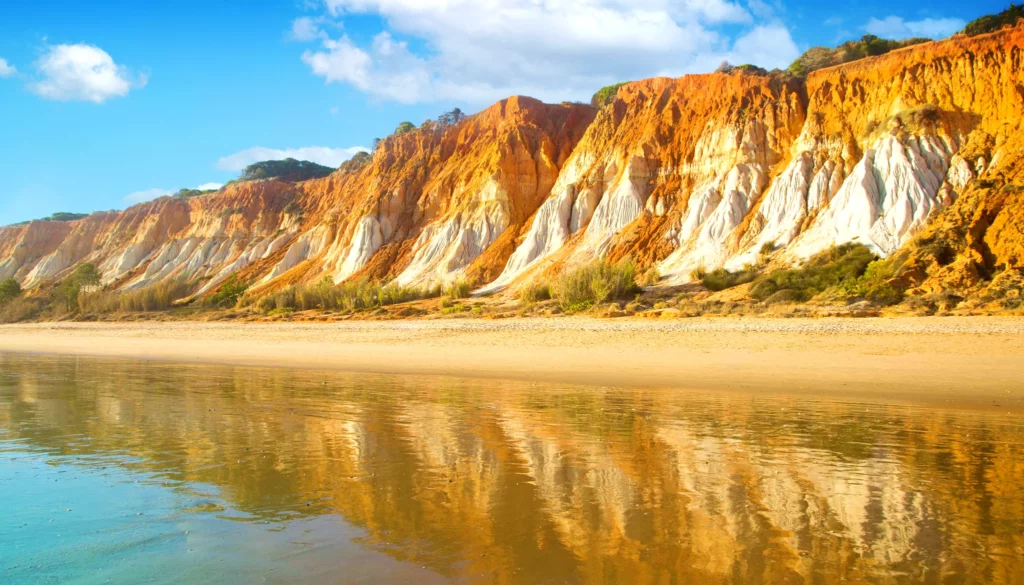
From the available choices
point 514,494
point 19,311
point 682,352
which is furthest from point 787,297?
point 19,311

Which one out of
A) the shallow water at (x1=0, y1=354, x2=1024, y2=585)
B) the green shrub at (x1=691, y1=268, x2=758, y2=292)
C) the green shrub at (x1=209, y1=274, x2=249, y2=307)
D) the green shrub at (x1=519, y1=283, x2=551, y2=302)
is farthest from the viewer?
the green shrub at (x1=209, y1=274, x2=249, y2=307)

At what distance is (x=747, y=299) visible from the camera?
80.4 feet

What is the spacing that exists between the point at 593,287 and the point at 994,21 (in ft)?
88.2

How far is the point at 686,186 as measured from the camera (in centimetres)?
3909

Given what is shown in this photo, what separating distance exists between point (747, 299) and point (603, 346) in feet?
30.0

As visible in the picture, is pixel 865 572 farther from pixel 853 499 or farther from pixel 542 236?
pixel 542 236

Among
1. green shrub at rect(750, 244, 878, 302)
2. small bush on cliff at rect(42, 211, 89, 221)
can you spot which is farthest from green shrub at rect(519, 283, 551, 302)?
small bush on cliff at rect(42, 211, 89, 221)

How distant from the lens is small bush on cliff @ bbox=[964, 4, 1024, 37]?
35.6 m

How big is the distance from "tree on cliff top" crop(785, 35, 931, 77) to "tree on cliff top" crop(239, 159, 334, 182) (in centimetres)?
5251

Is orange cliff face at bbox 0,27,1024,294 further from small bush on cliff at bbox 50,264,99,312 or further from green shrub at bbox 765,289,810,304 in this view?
small bush on cliff at bbox 50,264,99,312

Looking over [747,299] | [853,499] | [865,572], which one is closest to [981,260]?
[747,299]

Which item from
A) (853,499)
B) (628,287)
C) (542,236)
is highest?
(542,236)

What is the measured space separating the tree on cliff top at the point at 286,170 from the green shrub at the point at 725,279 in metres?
58.2

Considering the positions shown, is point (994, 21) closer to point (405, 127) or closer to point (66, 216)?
point (405, 127)
